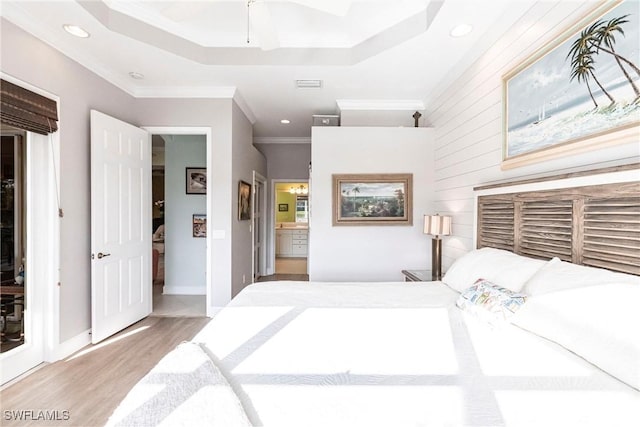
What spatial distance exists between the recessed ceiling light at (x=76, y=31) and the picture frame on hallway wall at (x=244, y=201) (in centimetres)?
211

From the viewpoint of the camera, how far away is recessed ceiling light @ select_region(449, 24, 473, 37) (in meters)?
2.36

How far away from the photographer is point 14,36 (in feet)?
7.23

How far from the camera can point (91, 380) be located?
2.32 meters

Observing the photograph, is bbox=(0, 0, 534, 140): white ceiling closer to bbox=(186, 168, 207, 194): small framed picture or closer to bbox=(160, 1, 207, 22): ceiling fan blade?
bbox=(160, 1, 207, 22): ceiling fan blade

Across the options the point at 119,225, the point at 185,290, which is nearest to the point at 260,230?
the point at 185,290

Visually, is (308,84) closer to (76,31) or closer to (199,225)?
(76,31)

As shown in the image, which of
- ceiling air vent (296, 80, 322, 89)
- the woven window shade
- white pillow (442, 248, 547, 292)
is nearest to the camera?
white pillow (442, 248, 547, 292)

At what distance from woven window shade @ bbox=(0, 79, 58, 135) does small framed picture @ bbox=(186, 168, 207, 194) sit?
2.22 m

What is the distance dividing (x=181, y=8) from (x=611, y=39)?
242 cm

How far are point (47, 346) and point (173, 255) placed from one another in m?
2.27

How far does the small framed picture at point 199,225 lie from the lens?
4.75 metres

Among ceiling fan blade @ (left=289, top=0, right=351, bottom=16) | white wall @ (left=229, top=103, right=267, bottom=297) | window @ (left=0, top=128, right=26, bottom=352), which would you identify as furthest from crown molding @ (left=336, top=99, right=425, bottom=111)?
window @ (left=0, top=128, right=26, bottom=352)

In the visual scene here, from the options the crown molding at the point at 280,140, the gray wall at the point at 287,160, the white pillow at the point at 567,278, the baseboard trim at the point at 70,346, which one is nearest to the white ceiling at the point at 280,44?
the white pillow at the point at 567,278

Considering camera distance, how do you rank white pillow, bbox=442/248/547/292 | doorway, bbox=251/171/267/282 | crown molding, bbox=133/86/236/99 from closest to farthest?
white pillow, bbox=442/248/547/292 < crown molding, bbox=133/86/236/99 < doorway, bbox=251/171/267/282
